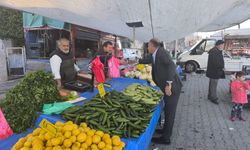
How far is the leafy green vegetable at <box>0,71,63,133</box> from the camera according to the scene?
213cm

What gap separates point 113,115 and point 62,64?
1703mm

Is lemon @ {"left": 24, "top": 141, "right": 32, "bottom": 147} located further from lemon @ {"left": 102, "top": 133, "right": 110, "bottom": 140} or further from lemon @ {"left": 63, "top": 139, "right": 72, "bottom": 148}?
lemon @ {"left": 102, "top": 133, "right": 110, "bottom": 140}

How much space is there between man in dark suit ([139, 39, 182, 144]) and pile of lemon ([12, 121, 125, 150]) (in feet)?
6.03

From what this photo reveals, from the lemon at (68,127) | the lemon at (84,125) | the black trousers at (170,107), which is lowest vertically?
the black trousers at (170,107)

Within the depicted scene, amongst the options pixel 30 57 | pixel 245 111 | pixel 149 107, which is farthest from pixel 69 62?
pixel 30 57

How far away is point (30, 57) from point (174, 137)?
9.13 metres

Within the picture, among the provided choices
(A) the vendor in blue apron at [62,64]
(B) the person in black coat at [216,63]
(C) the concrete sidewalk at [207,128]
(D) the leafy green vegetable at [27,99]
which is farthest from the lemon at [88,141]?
(B) the person in black coat at [216,63]

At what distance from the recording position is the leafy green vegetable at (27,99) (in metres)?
2.13

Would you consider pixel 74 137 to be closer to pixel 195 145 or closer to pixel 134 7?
pixel 134 7

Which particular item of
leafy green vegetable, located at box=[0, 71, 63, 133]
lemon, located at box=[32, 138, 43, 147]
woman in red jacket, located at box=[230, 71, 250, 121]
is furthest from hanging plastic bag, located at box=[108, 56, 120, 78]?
lemon, located at box=[32, 138, 43, 147]

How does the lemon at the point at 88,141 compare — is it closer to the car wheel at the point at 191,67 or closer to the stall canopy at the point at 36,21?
the stall canopy at the point at 36,21

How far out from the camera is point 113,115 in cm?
233

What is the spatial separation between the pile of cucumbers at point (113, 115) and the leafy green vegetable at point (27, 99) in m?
0.32

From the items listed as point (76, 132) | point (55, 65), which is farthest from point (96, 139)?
point (55, 65)
